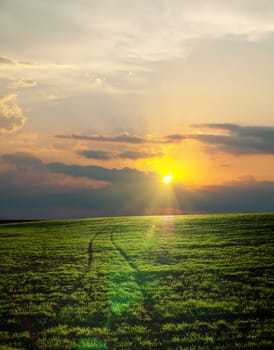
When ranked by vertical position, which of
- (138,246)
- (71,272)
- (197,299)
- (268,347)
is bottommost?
(268,347)

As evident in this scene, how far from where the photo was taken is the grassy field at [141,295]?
21562 mm

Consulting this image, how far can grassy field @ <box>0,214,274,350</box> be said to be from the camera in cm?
2156

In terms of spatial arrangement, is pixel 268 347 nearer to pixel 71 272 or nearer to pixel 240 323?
pixel 240 323

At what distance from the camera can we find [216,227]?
68.7 meters

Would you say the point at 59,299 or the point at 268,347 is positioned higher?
the point at 59,299

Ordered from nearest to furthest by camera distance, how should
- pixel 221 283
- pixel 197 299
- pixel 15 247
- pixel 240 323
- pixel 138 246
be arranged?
pixel 240 323 → pixel 197 299 → pixel 221 283 → pixel 138 246 → pixel 15 247

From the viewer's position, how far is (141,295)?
96.7 ft

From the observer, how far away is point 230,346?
66.1 feet

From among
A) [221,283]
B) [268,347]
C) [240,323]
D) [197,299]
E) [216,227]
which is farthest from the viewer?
[216,227]

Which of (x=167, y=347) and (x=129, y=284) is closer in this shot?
(x=167, y=347)

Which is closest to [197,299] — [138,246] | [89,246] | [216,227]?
[138,246]

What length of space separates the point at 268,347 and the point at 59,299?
14095 millimetres

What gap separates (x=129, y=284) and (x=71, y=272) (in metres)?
7.17

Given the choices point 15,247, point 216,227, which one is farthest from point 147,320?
point 216,227
